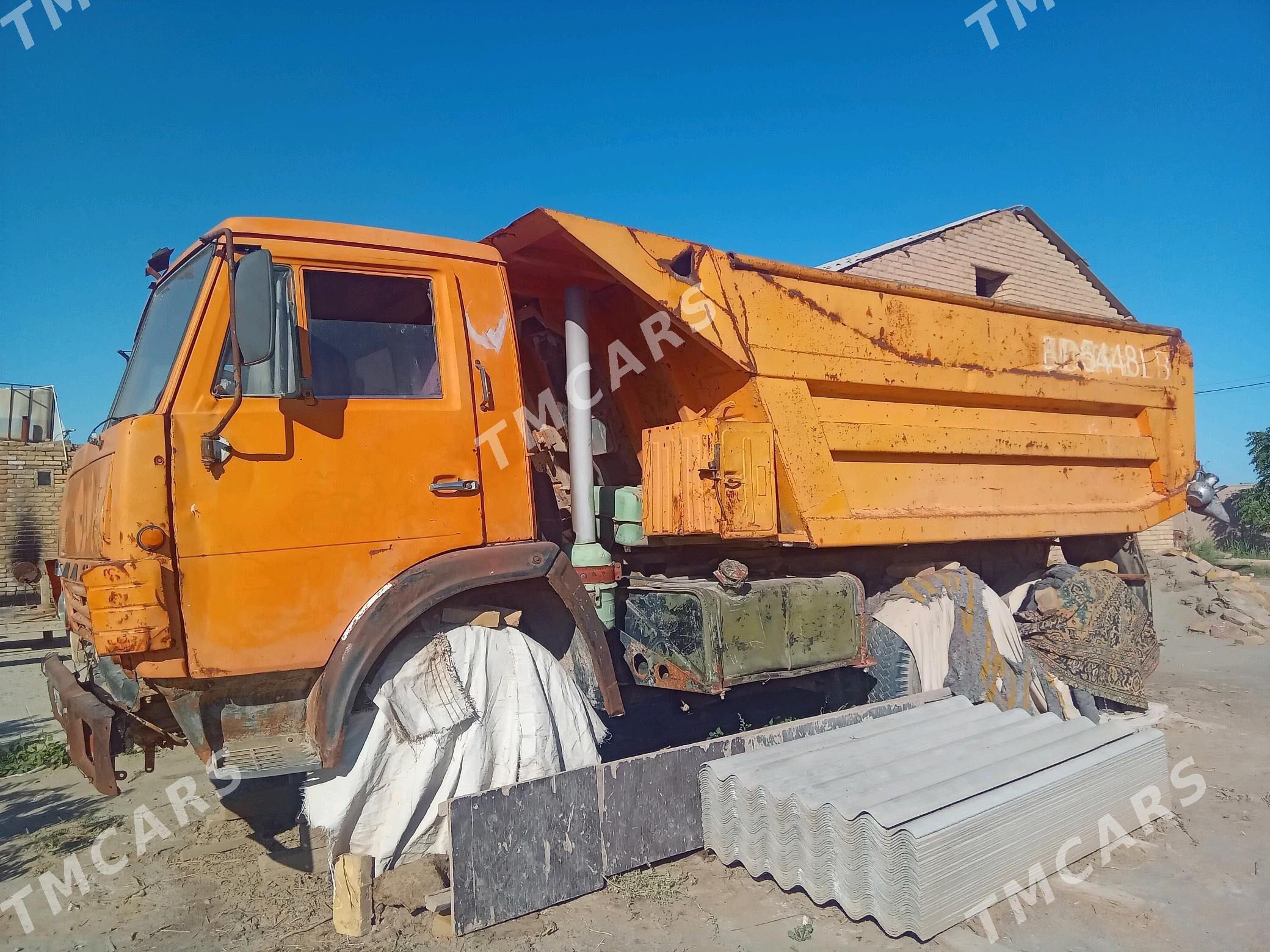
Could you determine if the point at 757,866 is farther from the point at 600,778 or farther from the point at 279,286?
the point at 279,286

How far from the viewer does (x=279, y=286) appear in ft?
9.66

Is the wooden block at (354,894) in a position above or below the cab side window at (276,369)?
below

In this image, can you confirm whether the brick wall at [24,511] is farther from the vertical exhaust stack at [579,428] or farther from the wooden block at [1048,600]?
the wooden block at [1048,600]

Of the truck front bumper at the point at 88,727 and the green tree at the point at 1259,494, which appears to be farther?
the green tree at the point at 1259,494

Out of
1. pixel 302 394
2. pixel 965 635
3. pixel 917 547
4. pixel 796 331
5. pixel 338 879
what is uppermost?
pixel 796 331

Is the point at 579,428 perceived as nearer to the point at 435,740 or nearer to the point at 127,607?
the point at 435,740

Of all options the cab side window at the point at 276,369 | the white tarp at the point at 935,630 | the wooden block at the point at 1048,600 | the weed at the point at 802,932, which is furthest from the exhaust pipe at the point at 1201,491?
the cab side window at the point at 276,369

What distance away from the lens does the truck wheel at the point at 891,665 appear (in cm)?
458

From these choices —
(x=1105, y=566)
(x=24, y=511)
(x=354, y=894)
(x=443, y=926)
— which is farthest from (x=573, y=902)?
(x=24, y=511)

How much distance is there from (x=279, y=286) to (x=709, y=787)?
2668 millimetres

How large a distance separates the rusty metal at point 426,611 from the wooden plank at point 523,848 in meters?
0.45

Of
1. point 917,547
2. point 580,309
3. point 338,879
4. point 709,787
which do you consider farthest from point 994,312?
point 338,879

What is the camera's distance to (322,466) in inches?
116

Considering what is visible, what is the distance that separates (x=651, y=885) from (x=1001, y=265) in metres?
11.5
